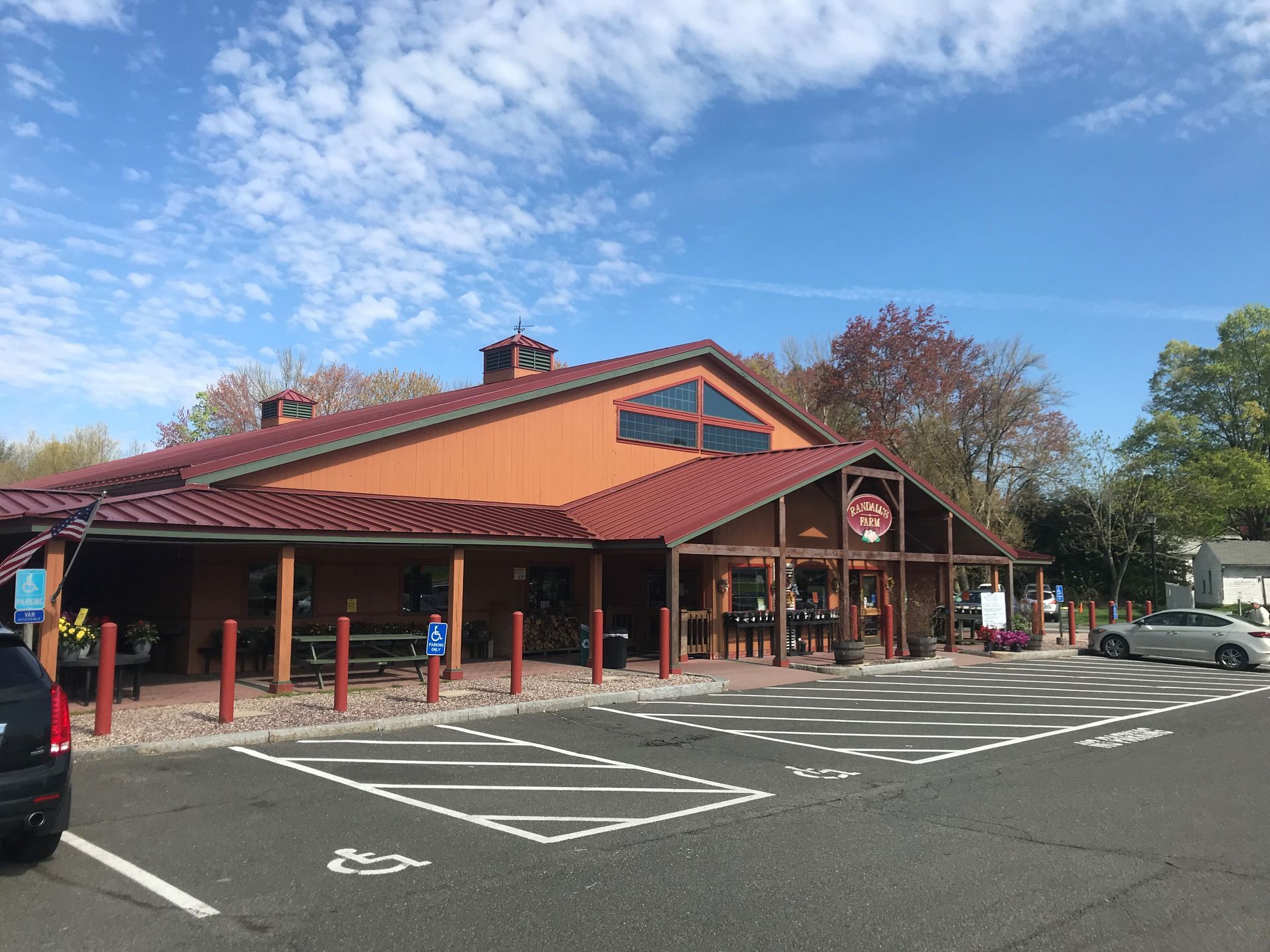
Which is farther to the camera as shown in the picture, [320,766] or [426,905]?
[320,766]

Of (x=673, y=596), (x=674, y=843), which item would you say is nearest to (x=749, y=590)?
(x=673, y=596)

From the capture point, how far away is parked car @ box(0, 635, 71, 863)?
5371 mm

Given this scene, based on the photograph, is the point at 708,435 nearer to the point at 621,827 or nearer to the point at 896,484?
the point at 896,484

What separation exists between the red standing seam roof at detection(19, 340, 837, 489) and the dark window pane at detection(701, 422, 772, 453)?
1341 mm

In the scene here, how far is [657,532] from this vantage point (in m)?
17.2

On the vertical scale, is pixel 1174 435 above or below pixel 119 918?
above

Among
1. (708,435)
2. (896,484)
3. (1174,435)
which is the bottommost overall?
(896,484)

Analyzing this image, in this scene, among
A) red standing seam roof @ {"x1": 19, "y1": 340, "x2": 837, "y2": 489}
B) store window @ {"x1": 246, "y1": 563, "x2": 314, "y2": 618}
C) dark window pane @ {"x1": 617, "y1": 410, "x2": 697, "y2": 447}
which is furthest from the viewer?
dark window pane @ {"x1": 617, "y1": 410, "x2": 697, "y2": 447}

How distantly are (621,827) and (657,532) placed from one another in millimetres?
10397

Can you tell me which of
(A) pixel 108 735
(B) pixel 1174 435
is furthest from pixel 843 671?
(B) pixel 1174 435

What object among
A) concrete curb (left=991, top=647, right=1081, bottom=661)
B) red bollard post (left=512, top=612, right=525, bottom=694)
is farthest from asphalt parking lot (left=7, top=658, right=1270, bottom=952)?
concrete curb (left=991, top=647, right=1081, bottom=661)

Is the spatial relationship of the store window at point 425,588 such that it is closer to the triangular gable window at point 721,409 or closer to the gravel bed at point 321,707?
the gravel bed at point 321,707

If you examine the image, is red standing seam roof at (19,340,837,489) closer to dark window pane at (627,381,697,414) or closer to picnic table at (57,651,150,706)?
dark window pane at (627,381,697,414)

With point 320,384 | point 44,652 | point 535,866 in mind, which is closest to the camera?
point 535,866
